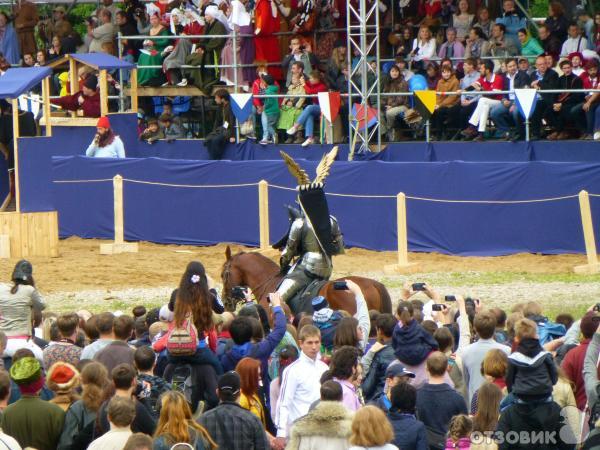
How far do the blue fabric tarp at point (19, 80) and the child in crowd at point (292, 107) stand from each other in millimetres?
5261

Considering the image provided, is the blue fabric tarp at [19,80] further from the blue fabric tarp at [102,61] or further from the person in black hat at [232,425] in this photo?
the person in black hat at [232,425]

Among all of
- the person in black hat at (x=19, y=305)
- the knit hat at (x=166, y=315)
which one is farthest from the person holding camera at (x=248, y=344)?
the person in black hat at (x=19, y=305)

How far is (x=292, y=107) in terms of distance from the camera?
28766 millimetres

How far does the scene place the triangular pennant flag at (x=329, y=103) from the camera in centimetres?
2725

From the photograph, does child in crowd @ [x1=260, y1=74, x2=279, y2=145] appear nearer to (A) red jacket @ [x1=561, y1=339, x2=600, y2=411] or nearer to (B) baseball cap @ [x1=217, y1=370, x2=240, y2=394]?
(A) red jacket @ [x1=561, y1=339, x2=600, y2=411]

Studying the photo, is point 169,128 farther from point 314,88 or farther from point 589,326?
point 589,326

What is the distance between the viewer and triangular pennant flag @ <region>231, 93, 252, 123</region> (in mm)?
28625

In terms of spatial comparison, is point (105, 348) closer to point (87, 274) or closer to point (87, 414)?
point (87, 414)

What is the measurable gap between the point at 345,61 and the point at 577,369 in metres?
19.3

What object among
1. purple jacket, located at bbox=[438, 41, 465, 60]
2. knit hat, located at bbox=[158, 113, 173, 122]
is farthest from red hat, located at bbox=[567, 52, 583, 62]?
knit hat, located at bbox=[158, 113, 173, 122]

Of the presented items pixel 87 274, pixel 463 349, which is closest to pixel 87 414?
pixel 463 349

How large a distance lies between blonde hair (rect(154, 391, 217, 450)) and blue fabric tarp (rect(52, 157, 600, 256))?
16.1 m

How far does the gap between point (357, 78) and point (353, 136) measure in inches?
51.7

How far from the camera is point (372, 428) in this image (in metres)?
8.14
